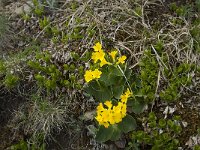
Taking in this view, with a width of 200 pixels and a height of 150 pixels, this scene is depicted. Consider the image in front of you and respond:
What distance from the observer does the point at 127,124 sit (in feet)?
10.5

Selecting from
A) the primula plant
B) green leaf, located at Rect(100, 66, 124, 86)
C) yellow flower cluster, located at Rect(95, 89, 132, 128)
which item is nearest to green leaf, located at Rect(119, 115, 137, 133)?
the primula plant

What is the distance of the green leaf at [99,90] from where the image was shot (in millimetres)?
3328

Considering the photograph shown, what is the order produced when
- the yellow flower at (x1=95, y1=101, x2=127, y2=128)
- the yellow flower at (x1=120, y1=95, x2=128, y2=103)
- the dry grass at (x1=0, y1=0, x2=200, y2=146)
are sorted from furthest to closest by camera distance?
the dry grass at (x1=0, y1=0, x2=200, y2=146)
the yellow flower at (x1=120, y1=95, x2=128, y2=103)
the yellow flower at (x1=95, y1=101, x2=127, y2=128)

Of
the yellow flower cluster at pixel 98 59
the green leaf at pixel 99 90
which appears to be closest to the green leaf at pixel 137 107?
the green leaf at pixel 99 90

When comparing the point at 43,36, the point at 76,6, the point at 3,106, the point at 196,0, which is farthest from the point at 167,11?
the point at 3,106

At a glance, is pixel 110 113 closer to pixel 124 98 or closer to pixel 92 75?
pixel 124 98

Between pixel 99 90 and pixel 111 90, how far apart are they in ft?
0.31

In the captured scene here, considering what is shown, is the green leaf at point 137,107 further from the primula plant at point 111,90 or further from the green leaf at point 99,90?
the green leaf at point 99,90

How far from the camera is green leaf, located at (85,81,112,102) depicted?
3328mm

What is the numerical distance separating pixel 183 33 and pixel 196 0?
1.29 feet

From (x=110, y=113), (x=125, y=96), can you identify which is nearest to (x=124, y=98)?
(x=125, y=96)

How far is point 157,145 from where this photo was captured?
316 cm

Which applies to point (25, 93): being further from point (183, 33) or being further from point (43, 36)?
point (183, 33)

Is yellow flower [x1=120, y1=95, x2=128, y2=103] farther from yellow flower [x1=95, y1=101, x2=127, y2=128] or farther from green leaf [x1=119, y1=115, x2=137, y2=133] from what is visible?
green leaf [x1=119, y1=115, x2=137, y2=133]
